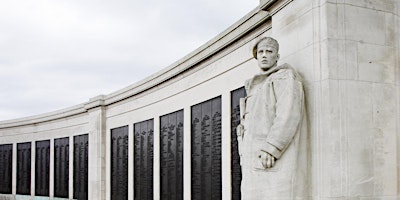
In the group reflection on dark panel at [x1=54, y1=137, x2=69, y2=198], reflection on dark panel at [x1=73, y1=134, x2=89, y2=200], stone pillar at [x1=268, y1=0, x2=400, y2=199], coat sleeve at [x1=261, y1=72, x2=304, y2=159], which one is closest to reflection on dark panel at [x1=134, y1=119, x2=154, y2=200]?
reflection on dark panel at [x1=73, y1=134, x2=89, y2=200]

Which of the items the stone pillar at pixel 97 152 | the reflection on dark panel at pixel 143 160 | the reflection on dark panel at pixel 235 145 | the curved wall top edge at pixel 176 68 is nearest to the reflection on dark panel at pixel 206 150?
the reflection on dark panel at pixel 235 145

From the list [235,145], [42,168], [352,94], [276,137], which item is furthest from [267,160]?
[42,168]

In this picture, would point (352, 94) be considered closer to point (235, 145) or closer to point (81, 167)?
point (235, 145)

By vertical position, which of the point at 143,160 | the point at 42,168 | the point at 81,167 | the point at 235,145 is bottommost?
the point at 42,168

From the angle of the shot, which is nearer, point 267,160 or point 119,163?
point 267,160

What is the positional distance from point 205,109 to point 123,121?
A: 600 cm

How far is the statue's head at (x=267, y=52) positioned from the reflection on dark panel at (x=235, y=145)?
2.79 metres

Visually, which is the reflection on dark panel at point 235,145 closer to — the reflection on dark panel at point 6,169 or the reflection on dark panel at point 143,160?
the reflection on dark panel at point 143,160

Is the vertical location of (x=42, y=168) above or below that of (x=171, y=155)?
below

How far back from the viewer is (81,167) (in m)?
19.8

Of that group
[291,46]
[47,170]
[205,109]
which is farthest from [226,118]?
[47,170]

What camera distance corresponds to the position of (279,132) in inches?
257

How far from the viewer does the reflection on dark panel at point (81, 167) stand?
19.4 meters

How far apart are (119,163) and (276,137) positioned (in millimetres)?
11509
